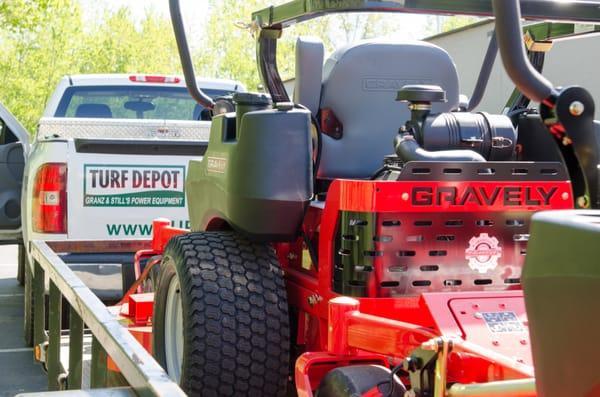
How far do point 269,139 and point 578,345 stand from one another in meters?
2.48

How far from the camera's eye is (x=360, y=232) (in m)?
3.56

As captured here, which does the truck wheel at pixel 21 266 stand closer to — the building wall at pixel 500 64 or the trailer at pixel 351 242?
the trailer at pixel 351 242

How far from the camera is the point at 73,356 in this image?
3.99 m

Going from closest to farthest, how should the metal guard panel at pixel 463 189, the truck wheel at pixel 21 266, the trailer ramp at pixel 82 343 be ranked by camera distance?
the trailer ramp at pixel 82 343 → the metal guard panel at pixel 463 189 → the truck wheel at pixel 21 266

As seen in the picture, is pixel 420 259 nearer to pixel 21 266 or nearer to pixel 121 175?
pixel 121 175

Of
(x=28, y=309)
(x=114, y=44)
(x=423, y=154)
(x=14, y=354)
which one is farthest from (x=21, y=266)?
(x=114, y=44)

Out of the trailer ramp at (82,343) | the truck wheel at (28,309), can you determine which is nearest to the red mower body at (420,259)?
the trailer ramp at (82,343)

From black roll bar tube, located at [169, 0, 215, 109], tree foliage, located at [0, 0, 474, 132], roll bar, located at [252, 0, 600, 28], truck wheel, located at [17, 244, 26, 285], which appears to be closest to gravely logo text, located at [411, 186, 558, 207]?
roll bar, located at [252, 0, 600, 28]

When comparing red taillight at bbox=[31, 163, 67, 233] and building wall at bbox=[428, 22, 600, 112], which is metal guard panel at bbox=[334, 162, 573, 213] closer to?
red taillight at bbox=[31, 163, 67, 233]

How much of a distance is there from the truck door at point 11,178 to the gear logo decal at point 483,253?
541 cm

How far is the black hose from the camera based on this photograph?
377 cm

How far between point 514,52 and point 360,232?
71.7 inches

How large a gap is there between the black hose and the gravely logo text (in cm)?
19

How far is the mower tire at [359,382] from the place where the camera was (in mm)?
3150
